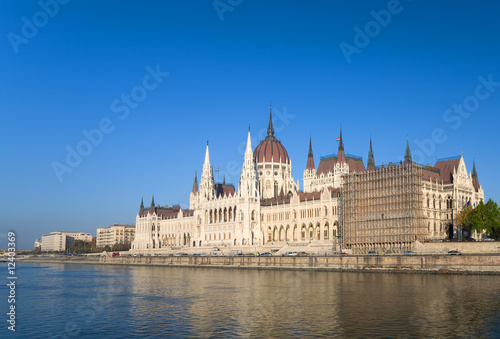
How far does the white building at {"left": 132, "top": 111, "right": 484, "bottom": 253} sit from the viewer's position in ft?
330

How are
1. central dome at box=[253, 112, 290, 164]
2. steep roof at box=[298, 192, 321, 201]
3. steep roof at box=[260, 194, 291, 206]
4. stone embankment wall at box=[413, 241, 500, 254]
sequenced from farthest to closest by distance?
central dome at box=[253, 112, 290, 164] < steep roof at box=[260, 194, 291, 206] < steep roof at box=[298, 192, 321, 201] < stone embankment wall at box=[413, 241, 500, 254]

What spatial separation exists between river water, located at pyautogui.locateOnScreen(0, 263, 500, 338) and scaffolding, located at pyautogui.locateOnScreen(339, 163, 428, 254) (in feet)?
104

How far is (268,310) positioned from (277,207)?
9191 cm

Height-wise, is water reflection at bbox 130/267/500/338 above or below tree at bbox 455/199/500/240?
below

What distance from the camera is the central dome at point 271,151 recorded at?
15800 cm

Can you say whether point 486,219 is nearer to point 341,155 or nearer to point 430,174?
point 430,174

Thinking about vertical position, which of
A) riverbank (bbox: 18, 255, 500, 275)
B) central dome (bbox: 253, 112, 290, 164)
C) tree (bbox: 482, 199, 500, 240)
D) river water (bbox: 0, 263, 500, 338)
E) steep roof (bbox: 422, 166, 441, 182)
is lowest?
river water (bbox: 0, 263, 500, 338)

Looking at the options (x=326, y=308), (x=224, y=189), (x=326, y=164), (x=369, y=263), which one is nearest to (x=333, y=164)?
(x=326, y=164)

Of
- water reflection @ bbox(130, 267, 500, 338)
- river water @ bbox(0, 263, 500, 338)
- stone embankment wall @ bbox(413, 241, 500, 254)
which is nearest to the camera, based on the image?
river water @ bbox(0, 263, 500, 338)

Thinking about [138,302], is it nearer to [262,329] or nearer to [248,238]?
[262,329]

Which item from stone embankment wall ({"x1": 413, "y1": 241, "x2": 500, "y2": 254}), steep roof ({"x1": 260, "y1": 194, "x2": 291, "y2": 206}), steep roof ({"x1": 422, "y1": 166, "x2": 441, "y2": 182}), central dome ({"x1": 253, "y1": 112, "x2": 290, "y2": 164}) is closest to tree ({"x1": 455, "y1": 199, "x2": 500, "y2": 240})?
stone embankment wall ({"x1": 413, "y1": 241, "x2": 500, "y2": 254})

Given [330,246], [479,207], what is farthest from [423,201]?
[330,246]

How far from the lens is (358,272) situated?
2972 inches

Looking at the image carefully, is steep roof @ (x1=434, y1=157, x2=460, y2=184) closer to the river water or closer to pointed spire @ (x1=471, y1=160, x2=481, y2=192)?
pointed spire @ (x1=471, y1=160, x2=481, y2=192)
